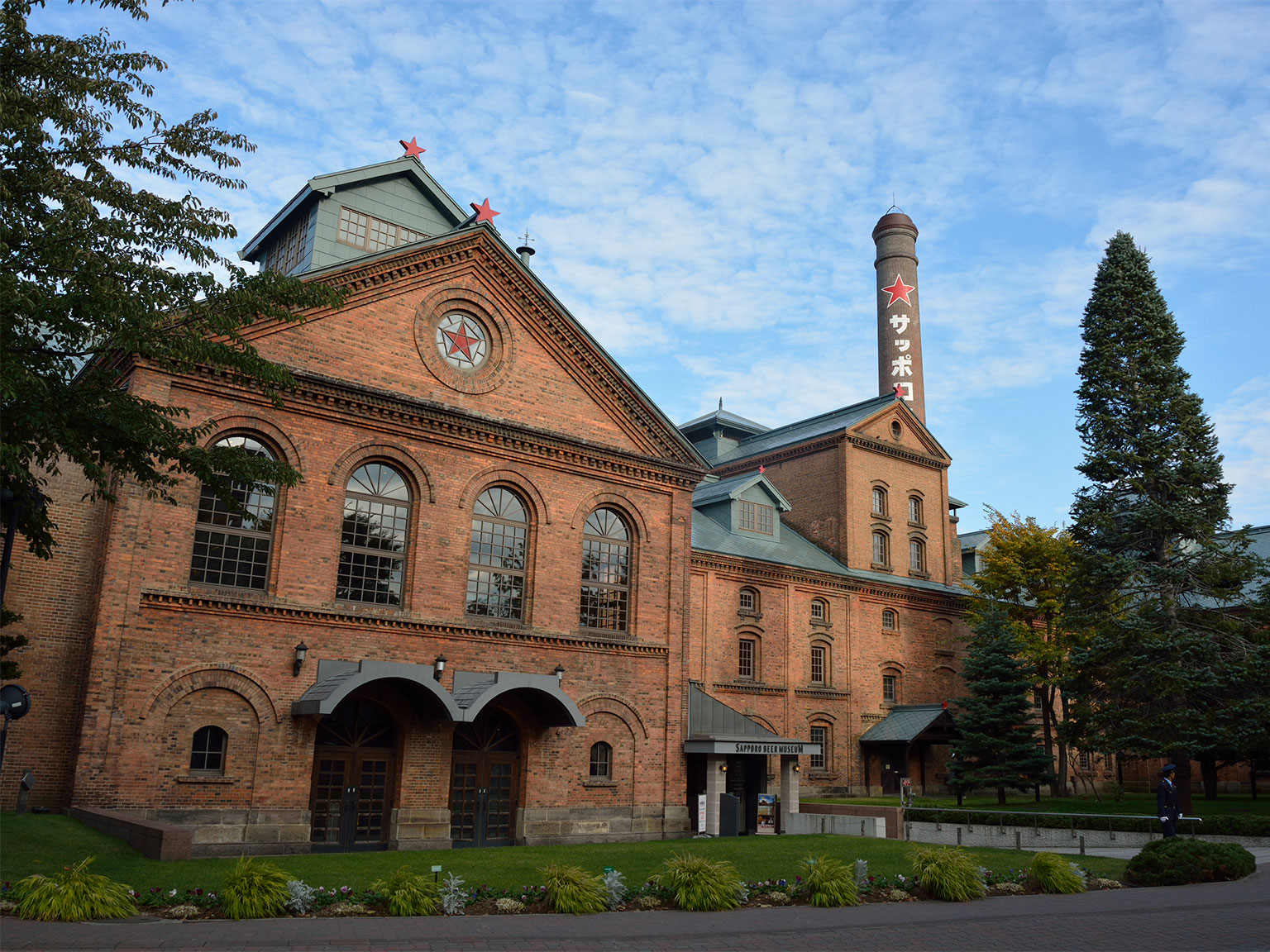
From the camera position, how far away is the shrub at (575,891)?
41.9 ft

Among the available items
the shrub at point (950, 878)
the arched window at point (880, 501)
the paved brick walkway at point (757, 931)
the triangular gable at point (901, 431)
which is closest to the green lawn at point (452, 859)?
the shrub at point (950, 878)

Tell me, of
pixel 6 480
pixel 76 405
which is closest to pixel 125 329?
pixel 76 405

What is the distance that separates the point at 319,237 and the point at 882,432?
25.9 m

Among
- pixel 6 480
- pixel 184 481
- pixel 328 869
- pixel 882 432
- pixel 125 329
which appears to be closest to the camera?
pixel 125 329

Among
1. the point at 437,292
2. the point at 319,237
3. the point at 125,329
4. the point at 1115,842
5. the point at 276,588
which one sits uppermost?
the point at 319,237

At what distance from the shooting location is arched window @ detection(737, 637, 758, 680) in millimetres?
34656

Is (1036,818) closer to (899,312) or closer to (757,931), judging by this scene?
(757,931)

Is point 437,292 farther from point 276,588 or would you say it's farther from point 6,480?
point 6,480

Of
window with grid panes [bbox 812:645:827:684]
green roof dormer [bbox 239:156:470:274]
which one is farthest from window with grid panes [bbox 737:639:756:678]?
green roof dormer [bbox 239:156:470:274]

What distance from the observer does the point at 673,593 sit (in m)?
26.6

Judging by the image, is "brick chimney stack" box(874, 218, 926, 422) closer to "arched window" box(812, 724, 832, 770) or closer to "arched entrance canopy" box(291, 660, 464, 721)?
"arched window" box(812, 724, 832, 770)

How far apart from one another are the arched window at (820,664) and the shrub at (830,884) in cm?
2287

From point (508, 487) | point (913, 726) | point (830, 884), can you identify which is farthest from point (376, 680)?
point (913, 726)

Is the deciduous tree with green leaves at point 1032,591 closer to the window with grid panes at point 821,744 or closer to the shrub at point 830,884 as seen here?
the window with grid panes at point 821,744
